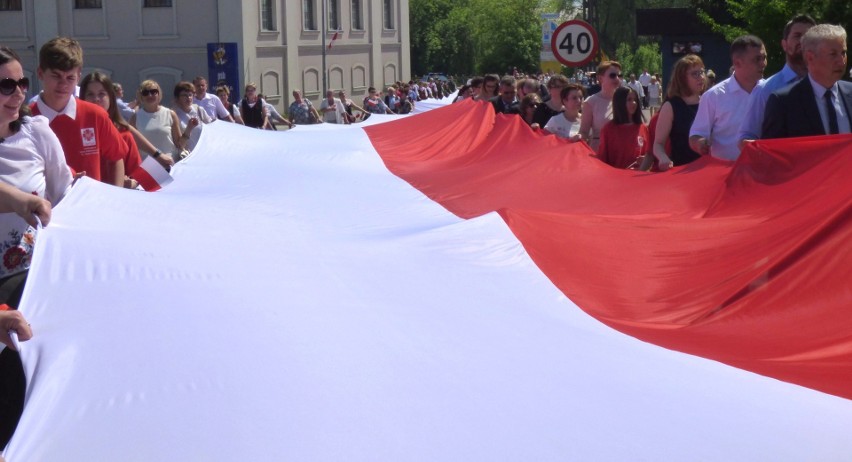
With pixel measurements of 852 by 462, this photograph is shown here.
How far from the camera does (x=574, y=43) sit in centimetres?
1335

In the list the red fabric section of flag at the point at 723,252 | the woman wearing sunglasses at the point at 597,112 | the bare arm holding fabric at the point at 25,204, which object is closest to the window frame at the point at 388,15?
the woman wearing sunglasses at the point at 597,112

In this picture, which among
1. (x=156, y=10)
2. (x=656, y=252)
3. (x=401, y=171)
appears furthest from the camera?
(x=156, y=10)

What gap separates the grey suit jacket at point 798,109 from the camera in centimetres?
637

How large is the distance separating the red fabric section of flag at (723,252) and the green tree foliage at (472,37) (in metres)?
67.4

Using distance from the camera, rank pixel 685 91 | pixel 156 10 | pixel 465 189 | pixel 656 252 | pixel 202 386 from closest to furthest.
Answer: pixel 202 386
pixel 656 252
pixel 685 91
pixel 465 189
pixel 156 10

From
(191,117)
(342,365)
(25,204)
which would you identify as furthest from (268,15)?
(342,365)

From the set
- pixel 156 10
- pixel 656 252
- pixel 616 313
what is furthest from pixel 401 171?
pixel 156 10

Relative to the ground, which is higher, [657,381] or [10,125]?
[10,125]

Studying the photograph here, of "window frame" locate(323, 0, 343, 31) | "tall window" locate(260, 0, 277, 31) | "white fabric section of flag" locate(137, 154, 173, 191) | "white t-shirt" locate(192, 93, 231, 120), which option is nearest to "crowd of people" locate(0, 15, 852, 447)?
"white fabric section of flag" locate(137, 154, 173, 191)

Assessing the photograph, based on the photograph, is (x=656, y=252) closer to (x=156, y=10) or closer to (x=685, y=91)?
(x=685, y=91)

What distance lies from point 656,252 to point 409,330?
210 centimetres

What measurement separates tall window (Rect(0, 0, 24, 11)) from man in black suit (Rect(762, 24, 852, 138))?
40698 millimetres

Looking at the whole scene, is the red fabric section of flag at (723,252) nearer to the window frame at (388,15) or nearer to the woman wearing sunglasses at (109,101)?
the woman wearing sunglasses at (109,101)

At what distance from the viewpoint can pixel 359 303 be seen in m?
4.40
